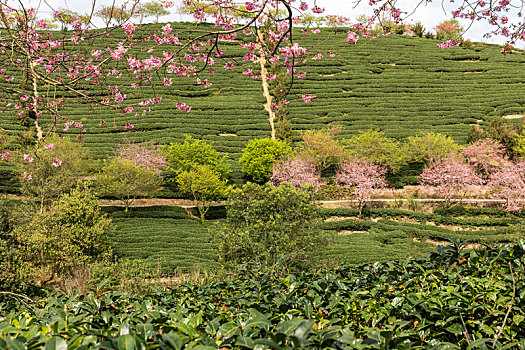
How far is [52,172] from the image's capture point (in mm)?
22875

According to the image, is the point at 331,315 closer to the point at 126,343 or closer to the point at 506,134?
the point at 126,343

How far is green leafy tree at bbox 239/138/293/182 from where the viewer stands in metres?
30.3

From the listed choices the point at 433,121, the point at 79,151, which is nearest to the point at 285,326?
the point at 79,151

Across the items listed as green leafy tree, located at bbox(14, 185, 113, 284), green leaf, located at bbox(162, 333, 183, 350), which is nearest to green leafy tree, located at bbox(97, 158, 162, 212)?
green leafy tree, located at bbox(14, 185, 113, 284)

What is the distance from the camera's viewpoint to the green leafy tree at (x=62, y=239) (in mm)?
14616

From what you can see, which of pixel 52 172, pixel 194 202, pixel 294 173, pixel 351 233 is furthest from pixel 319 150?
pixel 52 172

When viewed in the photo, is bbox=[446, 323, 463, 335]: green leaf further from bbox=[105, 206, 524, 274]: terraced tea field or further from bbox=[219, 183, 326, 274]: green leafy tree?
bbox=[105, 206, 524, 274]: terraced tea field

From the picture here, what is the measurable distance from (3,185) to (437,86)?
50801mm

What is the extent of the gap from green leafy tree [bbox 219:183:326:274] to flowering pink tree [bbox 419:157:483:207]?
18601 millimetres

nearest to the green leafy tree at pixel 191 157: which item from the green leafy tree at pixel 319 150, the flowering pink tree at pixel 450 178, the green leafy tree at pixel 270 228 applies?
the green leafy tree at pixel 319 150

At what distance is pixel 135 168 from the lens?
25453 millimetres

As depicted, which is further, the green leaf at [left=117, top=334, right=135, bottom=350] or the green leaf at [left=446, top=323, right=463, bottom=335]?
the green leaf at [left=446, top=323, right=463, bottom=335]

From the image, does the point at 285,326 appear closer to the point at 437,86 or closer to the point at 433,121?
the point at 433,121

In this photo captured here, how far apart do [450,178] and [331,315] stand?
27.8m
